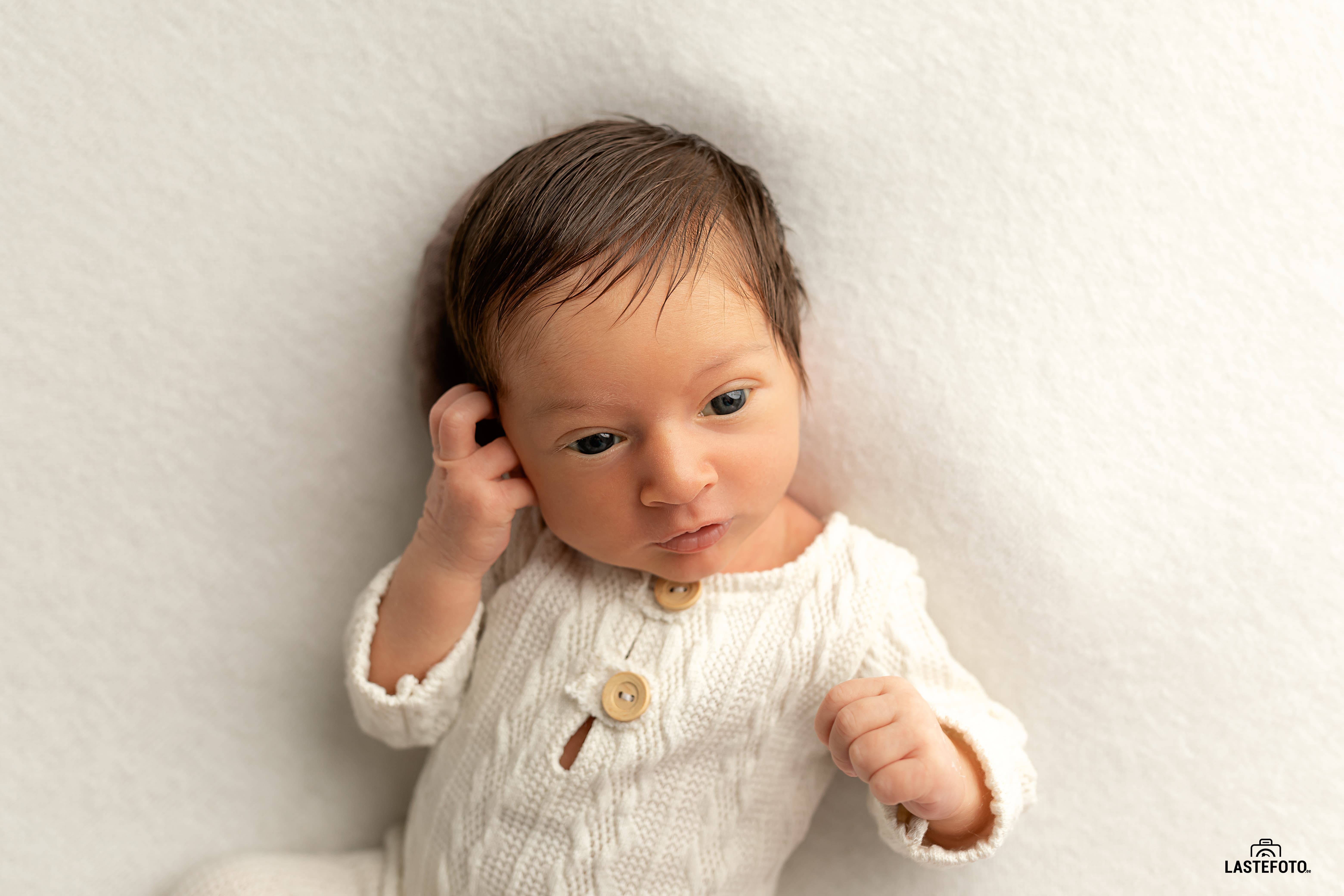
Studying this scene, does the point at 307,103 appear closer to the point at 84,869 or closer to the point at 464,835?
the point at 464,835

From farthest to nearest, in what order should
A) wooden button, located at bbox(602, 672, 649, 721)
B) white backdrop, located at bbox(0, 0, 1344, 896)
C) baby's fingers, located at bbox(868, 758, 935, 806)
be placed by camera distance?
white backdrop, located at bbox(0, 0, 1344, 896), wooden button, located at bbox(602, 672, 649, 721), baby's fingers, located at bbox(868, 758, 935, 806)

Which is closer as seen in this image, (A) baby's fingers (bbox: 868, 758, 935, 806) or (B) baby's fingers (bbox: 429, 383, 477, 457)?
(A) baby's fingers (bbox: 868, 758, 935, 806)

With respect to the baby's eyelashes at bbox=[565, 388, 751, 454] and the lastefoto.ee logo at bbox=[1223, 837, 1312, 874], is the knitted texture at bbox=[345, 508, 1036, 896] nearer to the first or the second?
the baby's eyelashes at bbox=[565, 388, 751, 454]

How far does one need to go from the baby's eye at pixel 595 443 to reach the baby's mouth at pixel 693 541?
0.12 metres

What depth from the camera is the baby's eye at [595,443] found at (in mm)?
1001

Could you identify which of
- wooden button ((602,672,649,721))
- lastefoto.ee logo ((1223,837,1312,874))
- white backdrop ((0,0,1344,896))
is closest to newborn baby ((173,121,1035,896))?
wooden button ((602,672,649,721))

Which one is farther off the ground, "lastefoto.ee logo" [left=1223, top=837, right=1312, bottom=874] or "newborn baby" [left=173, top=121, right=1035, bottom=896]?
"newborn baby" [left=173, top=121, right=1035, bottom=896]

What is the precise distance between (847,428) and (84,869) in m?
1.20

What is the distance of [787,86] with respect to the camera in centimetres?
120


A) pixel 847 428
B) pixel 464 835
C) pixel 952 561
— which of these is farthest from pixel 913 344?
pixel 464 835

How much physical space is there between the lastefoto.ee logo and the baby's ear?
3.49 feet

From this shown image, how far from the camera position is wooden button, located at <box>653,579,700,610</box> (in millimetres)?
1100

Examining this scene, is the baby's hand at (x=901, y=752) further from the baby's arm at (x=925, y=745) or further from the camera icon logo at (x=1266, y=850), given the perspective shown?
the camera icon logo at (x=1266, y=850)

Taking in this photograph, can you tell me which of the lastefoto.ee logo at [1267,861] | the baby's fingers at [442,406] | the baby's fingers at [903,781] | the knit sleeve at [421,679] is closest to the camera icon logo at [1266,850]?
the lastefoto.ee logo at [1267,861]
